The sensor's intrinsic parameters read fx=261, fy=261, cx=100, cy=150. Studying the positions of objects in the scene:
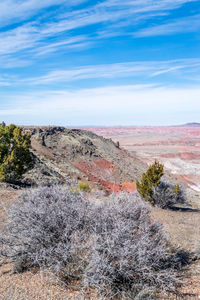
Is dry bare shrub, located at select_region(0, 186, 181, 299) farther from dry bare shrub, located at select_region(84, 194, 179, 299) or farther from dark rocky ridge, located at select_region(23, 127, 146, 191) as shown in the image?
dark rocky ridge, located at select_region(23, 127, 146, 191)

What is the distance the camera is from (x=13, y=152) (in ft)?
53.7

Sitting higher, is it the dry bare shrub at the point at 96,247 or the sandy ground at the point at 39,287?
the dry bare shrub at the point at 96,247

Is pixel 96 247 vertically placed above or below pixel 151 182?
above

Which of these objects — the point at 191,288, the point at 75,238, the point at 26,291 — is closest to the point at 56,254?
the point at 75,238

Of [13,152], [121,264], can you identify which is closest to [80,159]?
[13,152]

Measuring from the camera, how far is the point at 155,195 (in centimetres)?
1479

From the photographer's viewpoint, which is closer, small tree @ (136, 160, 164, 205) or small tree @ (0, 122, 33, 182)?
small tree @ (136, 160, 164, 205)

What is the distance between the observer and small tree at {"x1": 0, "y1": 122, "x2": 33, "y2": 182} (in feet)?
53.1

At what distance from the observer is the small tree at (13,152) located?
16.2m

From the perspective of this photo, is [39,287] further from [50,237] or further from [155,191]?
[155,191]

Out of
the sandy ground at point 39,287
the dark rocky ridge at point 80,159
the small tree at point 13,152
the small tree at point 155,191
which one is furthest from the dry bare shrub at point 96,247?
the dark rocky ridge at point 80,159

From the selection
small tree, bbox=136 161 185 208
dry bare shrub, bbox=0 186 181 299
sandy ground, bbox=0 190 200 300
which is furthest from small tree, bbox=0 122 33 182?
sandy ground, bbox=0 190 200 300

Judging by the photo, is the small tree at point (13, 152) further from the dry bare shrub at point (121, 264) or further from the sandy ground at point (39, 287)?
the dry bare shrub at point (121, 264)

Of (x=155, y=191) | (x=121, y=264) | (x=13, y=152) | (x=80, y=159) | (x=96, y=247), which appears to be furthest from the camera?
(x=80, y=159)
